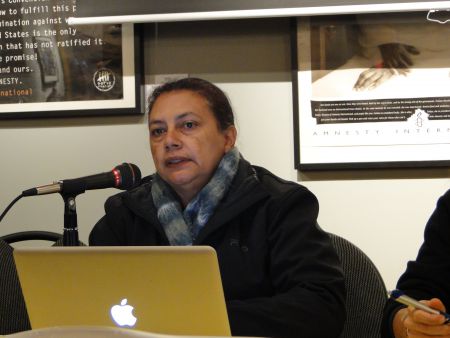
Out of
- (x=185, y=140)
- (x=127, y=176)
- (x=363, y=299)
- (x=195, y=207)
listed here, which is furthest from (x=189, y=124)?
(x=363, y=299)

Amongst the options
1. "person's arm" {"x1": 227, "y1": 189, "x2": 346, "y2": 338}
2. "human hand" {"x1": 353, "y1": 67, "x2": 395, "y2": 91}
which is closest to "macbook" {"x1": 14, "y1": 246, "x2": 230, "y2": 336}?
"person's arm" {"x1": 227, "y1": 189, "x2": 346, "y2": 338}

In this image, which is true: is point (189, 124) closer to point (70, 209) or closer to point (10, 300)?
point (70, 209)

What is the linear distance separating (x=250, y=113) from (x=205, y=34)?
13.7 inches

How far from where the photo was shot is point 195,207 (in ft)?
5.52

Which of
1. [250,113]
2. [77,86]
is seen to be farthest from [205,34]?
[77,86]

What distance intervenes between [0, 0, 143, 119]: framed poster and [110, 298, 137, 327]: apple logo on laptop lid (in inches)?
62.7

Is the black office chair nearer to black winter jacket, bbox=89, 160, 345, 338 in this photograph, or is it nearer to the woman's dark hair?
black winter jacket, bbox=89, 160, 345, 338

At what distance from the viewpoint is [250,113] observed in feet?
8.26

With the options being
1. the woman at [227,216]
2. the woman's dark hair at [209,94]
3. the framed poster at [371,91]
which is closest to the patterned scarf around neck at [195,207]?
the woman at [227,216]

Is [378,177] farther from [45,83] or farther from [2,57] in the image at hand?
[2,57]

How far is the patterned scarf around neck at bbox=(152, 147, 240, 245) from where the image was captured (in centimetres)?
164

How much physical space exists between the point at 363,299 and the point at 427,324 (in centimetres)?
50

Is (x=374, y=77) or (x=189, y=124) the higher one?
(x=374, y=77)

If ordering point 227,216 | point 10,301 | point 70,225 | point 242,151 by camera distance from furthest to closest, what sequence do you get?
point 242,151, point 10,301, point 227,216, point 70,225
